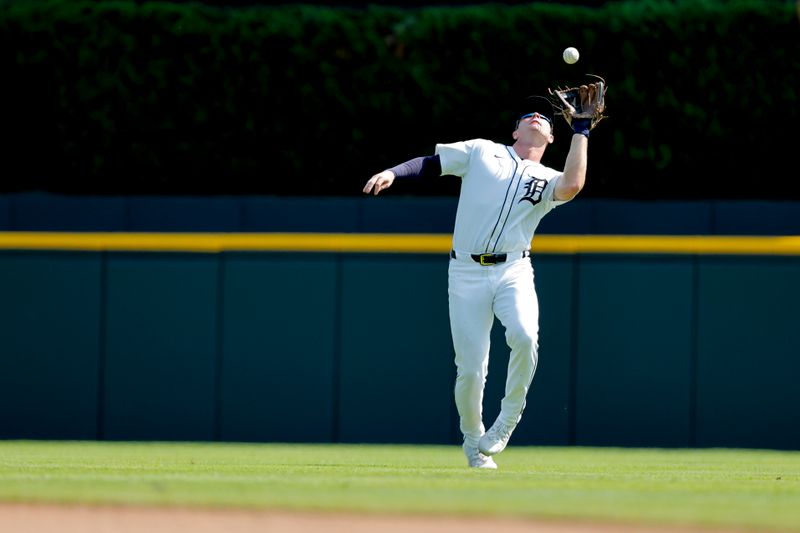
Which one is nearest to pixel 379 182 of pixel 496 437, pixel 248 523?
pixel 496 437

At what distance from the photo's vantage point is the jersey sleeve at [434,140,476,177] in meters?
7.98

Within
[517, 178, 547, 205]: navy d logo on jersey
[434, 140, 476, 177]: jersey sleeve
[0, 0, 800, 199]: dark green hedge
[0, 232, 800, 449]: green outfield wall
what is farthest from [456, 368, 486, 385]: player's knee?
[0, 0, 800, 199]: dark green hedge

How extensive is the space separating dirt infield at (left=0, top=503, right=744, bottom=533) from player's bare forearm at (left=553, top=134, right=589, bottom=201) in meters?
2.53

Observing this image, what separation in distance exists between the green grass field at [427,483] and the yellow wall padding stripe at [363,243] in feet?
5.06

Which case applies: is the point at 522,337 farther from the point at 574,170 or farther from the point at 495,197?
the point at 574,170

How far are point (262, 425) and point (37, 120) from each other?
3388 millimetres

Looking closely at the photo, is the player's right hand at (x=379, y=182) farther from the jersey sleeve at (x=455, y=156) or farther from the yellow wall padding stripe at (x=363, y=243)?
the yellow wall padding stripe at (x=363, y=243)

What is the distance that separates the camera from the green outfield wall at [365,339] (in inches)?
411

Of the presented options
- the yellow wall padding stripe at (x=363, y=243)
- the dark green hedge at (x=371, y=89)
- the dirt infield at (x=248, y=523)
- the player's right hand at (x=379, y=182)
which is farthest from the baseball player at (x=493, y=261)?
the dark green hedge at (x=371, y=89)

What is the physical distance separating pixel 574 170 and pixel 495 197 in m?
0.46

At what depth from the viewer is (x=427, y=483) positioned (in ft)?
22.0

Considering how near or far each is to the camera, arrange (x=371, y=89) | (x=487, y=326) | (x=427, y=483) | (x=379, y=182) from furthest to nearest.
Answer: (x=371, y=89) → (x=487, y=326) → (x=379, y=182) → (x=427, y=483)

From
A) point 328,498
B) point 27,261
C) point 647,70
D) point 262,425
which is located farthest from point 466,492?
point 647,70

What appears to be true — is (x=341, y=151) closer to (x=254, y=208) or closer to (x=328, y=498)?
(x=254, y=208)
